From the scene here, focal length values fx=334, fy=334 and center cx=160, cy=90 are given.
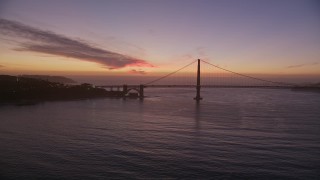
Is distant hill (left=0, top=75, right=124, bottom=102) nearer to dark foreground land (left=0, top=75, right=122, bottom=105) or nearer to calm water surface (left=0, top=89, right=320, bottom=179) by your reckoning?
dark foreground land (left=0, top=75, right=122, bottom=105)

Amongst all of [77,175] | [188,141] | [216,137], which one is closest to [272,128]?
[216,137]

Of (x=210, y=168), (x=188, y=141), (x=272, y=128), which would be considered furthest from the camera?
(x=272, y=128)

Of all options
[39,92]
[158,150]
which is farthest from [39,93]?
[158,150]

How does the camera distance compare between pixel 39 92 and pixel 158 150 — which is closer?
pixel 158 150

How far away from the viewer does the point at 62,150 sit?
89.7ft

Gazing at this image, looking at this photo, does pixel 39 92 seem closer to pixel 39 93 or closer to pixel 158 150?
pixel 39 93

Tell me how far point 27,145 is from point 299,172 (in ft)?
72.0

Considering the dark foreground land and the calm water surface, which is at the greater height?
the dark foreground land

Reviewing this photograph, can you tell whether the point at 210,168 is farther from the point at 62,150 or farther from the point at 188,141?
the point at 62,150

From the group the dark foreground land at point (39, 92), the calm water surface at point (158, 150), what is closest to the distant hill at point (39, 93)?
the dark foreground land at point (39, 92)

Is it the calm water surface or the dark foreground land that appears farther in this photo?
the dark foreground land

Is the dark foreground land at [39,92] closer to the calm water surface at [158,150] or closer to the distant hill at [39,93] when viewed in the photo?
the distant hill at [39,93]

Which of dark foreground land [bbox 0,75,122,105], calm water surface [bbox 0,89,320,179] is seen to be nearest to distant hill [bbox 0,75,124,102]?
dark foreground land [bbox 0,75,122,105]

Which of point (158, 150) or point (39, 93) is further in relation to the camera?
point (39, 93)
